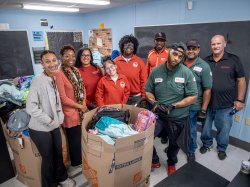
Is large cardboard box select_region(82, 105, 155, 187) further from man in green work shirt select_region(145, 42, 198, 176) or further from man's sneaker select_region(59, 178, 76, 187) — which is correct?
man's sneaker select_region(59, 178, 76, 187)

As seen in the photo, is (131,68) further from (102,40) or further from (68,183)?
(102,40)

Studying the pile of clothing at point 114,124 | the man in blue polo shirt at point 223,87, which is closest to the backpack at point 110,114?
the pile of clothing at point 114,124

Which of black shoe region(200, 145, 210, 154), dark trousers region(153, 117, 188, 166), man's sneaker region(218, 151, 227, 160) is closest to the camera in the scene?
dark trousers region(153, 117, 188, 166)

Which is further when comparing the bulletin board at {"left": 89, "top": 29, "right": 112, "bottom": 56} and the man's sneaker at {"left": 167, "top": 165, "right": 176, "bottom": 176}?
the bulletin board at {"left": 89, "top": 29, "right": 112, "bottom": 56}

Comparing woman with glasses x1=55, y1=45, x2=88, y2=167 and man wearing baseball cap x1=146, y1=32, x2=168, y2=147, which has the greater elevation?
man wearing baseball cap x1=146, y1=32, x2=168, y2=147

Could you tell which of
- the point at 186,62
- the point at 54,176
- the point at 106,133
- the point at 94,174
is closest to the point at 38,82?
the point at 106,133

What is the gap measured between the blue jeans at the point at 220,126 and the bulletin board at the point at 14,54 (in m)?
4.27

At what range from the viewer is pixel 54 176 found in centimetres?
196

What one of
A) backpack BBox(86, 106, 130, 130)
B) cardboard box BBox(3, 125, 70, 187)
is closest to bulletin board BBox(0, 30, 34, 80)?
cardboard box BBox(3, 125, 70, 187)

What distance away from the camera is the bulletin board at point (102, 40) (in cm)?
489

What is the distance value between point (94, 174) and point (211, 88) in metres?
1.83

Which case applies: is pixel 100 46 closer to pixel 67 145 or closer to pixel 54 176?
A: pixel 67 145

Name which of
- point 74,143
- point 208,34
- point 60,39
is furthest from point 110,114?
point 60,39

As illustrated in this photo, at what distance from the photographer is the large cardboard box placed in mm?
1210
